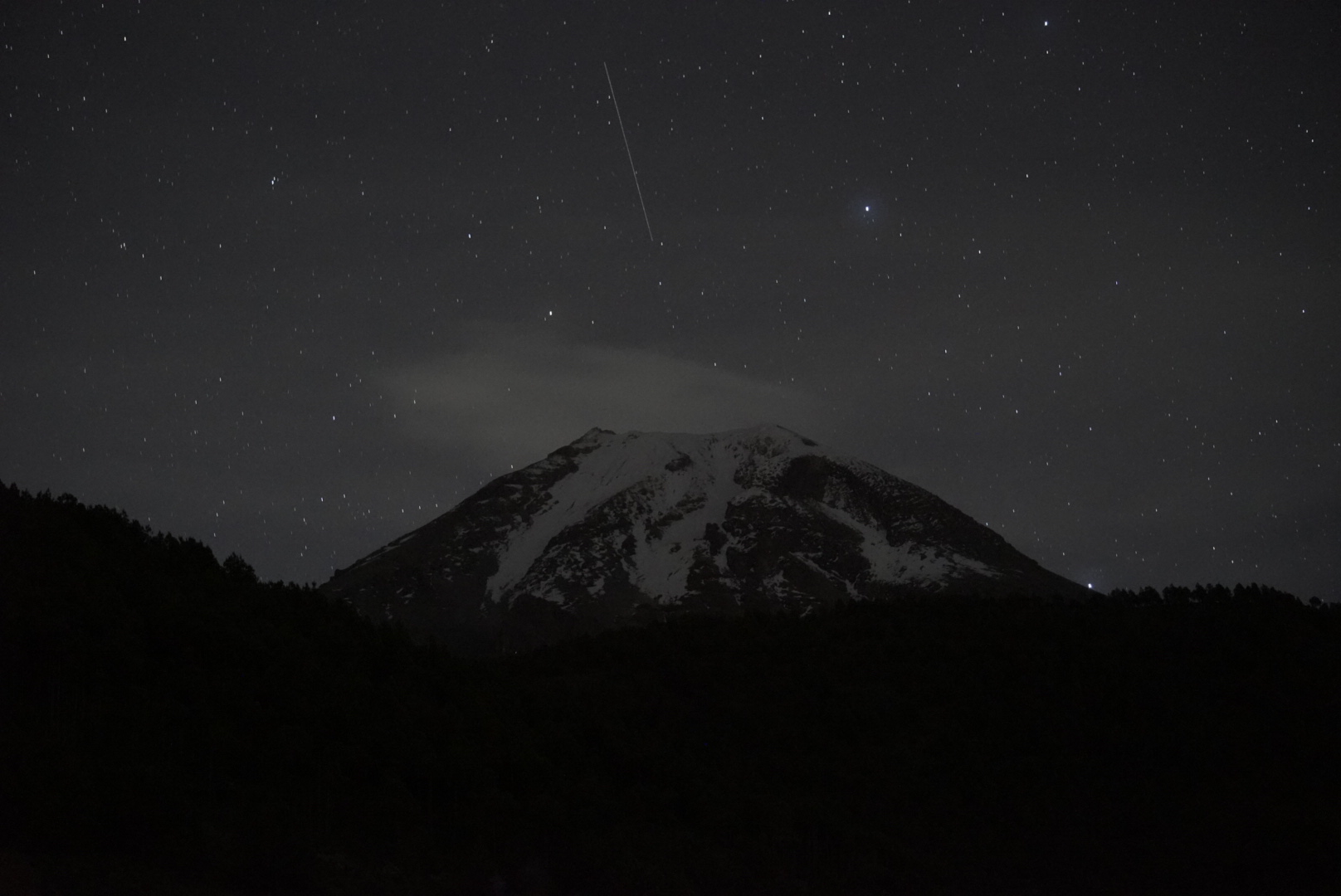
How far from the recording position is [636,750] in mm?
26438

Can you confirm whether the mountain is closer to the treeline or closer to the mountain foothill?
the mountain foothill

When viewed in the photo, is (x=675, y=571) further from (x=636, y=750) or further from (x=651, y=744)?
(x=636, y=750)

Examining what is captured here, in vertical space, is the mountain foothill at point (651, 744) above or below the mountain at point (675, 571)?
below

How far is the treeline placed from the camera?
17.2m

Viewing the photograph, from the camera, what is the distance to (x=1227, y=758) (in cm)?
2761

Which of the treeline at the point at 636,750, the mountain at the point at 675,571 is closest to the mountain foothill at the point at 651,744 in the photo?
the treeline at the point at 636,750

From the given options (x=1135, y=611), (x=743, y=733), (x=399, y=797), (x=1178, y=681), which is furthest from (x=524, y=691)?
(x=1135, y=611)

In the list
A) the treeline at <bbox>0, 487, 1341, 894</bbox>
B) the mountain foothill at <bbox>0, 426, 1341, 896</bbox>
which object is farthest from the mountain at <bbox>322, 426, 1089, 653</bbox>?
the treeline at <bbox>0, 487, 1341, 894</bbox>

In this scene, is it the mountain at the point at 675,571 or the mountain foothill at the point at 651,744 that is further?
the mountain at the point at 675,571

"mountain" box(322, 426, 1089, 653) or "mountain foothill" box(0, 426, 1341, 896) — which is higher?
"mountain" box(322, 426, 1089, 653)

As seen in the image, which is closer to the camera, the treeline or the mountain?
the treeline

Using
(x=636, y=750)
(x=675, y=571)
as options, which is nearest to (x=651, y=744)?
(x=636, y=750)

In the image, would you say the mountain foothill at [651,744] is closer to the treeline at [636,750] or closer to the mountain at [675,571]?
the treeline at [636,750]

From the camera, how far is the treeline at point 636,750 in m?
17.2
